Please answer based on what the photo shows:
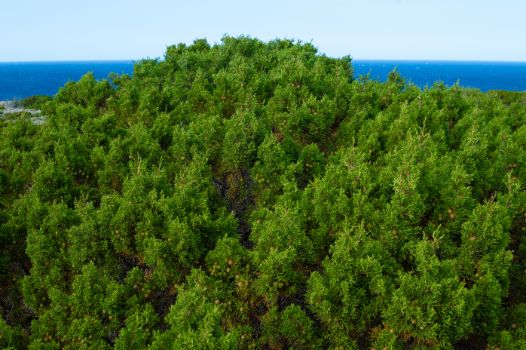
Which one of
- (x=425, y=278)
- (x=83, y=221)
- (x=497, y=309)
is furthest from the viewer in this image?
(x=83, y=221)

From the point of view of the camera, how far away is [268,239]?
802cm

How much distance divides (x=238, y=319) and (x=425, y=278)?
3.37 m

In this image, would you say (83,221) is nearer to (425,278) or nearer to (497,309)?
(425,278)

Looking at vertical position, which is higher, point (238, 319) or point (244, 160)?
point (244, 160)

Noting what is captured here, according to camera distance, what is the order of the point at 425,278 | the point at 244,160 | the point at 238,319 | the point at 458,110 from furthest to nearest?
the point at 458,110, the point at 244,160, the point at 238,319, the point at 425,278

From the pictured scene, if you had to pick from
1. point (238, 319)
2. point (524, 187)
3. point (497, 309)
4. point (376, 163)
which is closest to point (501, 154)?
point (524, 187)

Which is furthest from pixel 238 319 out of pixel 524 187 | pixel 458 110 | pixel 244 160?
pixel 458 110

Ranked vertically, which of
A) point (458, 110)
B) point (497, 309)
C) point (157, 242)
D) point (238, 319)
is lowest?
point (238, 319)

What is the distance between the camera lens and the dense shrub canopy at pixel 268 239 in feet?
23.1

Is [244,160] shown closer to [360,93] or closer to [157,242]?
[157,242]

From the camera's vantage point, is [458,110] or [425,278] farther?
[458,110]

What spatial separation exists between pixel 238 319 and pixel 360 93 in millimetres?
9018

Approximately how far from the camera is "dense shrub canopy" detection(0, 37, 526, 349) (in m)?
7.03

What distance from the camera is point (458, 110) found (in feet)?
44.9
